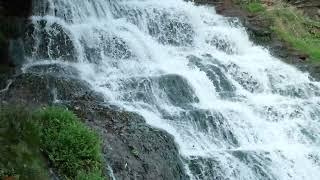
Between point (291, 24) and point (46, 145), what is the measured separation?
11371 mm

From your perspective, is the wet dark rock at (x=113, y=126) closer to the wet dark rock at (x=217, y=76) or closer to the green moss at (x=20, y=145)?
the green moss at (x=20, y=145)

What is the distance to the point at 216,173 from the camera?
34.4 feet

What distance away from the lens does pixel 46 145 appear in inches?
335

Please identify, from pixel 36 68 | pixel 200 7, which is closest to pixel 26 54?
pixel 36 68

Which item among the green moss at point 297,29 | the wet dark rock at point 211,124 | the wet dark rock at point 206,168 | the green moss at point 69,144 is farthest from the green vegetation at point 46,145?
the green moss at point 297,29

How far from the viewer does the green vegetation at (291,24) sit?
1696 centimetres

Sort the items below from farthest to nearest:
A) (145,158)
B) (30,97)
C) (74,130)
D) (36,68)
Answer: (36,68) → (30,97) → (145,158) → (74,130)

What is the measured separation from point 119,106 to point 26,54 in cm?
316

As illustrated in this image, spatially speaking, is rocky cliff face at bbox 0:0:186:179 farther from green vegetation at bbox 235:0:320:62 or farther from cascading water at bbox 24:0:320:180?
green vegetation at bbox 235:0:320:62

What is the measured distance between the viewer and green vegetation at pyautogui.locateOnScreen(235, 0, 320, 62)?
16959 mm

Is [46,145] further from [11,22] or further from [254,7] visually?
[254,7]

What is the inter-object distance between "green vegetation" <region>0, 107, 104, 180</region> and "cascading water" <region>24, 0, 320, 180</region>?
2.25m

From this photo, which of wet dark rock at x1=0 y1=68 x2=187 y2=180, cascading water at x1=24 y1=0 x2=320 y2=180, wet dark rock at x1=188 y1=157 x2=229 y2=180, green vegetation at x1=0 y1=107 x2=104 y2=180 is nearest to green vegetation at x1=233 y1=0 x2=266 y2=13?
cascading water at x1=24 y1=0 x2=320 y2=180

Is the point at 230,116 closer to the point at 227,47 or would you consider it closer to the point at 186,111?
the point at 186,111
